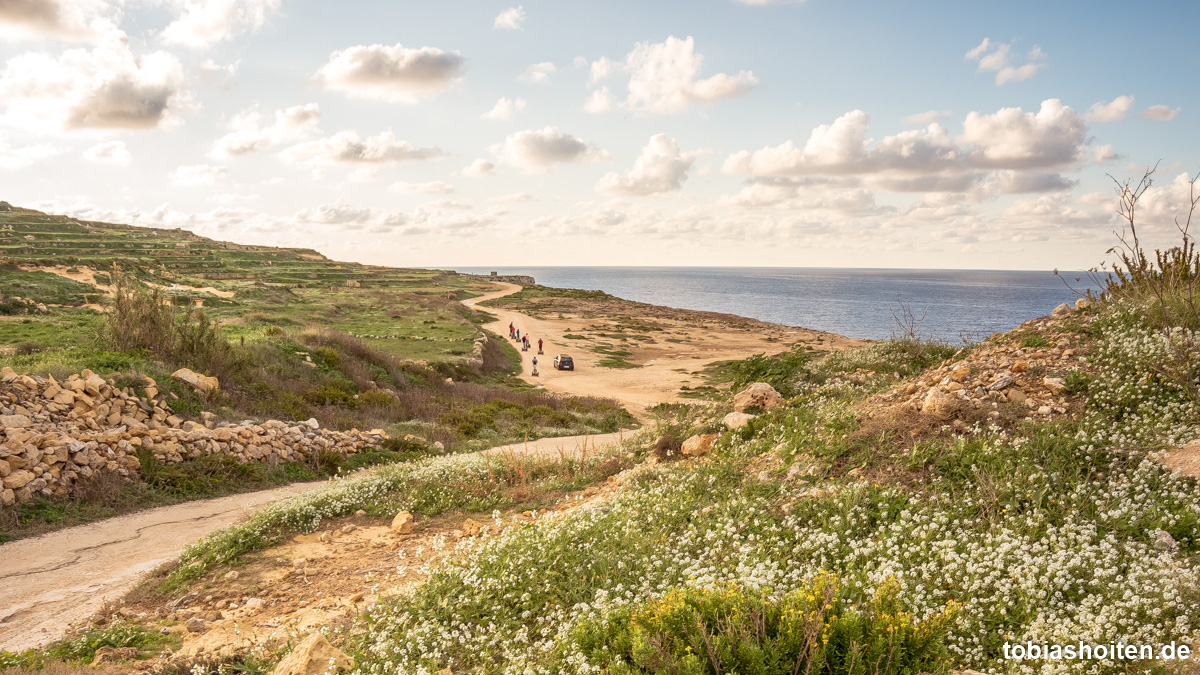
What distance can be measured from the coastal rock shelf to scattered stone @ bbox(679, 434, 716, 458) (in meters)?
8.82

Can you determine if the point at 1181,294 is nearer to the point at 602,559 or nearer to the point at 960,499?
the point at 960,499

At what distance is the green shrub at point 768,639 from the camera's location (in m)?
3.42

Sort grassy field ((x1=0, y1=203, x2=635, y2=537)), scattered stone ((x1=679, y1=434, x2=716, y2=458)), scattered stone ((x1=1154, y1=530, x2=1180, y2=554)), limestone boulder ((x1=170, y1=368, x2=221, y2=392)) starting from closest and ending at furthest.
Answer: scattered stone ((x1=1154, y1=530, x2=1180, y2=554)) → scattered stone ((x1=679, y1=434, x2=716, y2=458)) → grassy field ((x1=0, y1=203, x2=635, y2=537)) → limestone boulder ((x1=170, y1=368, x2=221, y2=392))

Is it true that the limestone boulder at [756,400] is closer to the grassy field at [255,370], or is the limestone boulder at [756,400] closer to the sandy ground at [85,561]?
the grassy field at [255,370]

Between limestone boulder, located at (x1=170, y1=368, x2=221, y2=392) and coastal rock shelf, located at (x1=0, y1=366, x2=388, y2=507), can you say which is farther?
limestone boulder, located at (x1=170, y1=368, x2=221, y2=392)

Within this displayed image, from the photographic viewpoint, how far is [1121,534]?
5.43 m

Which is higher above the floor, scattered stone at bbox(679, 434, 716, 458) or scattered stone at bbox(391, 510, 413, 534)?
scattered stone at bbox(679, 434, 716, 458)

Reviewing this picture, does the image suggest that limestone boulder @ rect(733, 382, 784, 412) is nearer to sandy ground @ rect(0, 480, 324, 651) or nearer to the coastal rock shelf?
sandy ground @ rect(0, 480, 324, 651)

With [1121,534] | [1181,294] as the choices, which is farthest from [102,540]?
[1181,294]

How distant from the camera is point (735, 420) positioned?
11055 millimetres

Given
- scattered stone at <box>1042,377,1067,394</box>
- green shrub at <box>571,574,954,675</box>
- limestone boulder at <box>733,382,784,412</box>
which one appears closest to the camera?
green shrub at <box>571,574,954,675</box>

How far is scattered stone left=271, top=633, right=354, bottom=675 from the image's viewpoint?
14.5ft

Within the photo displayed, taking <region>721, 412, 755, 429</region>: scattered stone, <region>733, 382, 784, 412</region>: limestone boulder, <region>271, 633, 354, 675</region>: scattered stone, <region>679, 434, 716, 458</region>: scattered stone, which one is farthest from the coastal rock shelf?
<region>733, 382, 784, 412</region>: limestone boulder

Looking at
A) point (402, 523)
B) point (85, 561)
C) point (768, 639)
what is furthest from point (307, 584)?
point (768, 639)
